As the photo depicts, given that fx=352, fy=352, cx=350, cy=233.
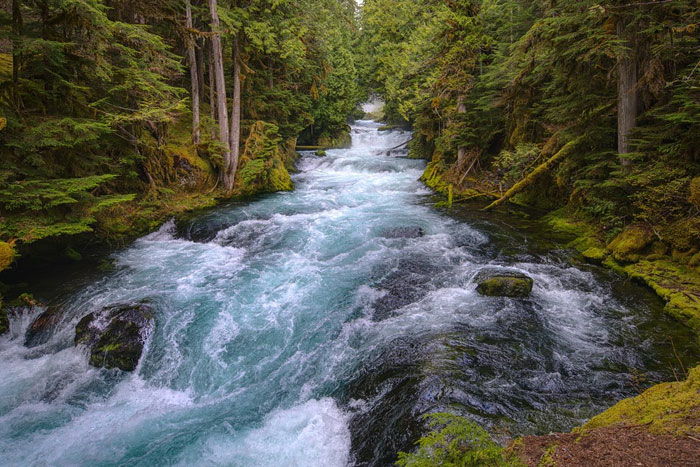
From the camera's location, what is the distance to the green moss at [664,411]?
2.92m

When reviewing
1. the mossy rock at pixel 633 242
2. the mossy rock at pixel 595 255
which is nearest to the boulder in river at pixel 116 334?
the mossy rock at pixel 595 255

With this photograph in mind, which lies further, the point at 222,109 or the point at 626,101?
the point at 222,109

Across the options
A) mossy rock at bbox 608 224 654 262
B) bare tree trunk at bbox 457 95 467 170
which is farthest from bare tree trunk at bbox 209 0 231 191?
mossy rock at bbox 608 224 654 262

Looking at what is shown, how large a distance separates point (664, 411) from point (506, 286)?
4.00 metres

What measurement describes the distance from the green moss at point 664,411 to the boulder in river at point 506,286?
132 inches

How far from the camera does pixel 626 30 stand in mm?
7449

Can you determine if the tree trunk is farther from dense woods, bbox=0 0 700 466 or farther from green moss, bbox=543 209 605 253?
green moss, bbox=543 209 605 253

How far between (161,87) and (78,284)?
19.4 ft

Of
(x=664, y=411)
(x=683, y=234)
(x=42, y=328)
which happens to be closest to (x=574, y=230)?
(x=683, y=234)

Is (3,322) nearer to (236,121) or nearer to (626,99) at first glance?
(236,121)

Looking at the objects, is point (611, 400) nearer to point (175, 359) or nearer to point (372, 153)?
point (175, 359)

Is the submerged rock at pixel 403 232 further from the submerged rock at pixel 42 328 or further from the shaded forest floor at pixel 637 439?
the submerged rock at pixel 42 328

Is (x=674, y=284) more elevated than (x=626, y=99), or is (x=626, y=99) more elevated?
(x=626, y=99)

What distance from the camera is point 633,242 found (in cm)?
780
